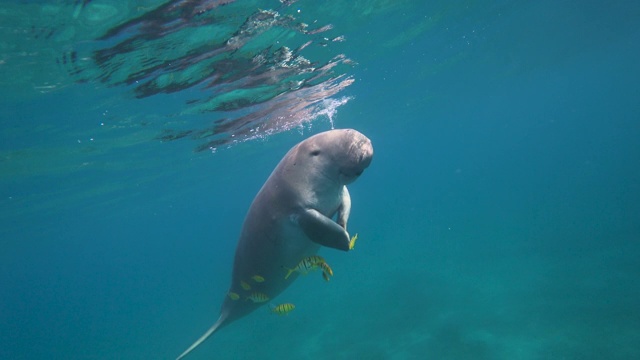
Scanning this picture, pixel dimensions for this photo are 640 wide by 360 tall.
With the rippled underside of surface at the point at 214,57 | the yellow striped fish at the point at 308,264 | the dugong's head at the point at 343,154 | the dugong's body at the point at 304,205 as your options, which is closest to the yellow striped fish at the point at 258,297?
the dugong's body at the point at 304,205

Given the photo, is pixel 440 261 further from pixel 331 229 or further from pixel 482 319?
pixel 331 229

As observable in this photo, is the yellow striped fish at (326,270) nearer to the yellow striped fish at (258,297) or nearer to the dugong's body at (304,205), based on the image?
the dugong's body at (304,205)

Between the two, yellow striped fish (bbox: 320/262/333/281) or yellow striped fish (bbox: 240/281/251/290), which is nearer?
yellow striped fish (bbox: 320/262/333/281)

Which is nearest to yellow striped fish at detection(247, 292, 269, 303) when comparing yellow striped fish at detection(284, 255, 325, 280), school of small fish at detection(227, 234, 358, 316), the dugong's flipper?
school of small fish at detection(227, 234, 358, 316)

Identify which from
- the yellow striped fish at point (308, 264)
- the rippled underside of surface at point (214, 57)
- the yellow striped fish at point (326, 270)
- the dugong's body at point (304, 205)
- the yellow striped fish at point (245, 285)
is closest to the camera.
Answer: the dugong's body at point (304, 205)

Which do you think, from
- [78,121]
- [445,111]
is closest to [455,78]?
[445,111]

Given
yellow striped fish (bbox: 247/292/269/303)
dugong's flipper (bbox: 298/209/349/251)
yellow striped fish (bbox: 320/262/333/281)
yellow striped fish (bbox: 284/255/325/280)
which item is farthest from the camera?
yellow striped fish (bbox: 247/292/269/303)

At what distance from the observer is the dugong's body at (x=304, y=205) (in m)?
3.58

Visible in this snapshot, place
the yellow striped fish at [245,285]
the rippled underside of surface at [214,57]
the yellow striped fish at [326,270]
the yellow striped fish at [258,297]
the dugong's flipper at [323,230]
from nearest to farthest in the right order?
the dugong's flipper at [323,230], the yellow striped fish at [326,270], the yellow striped fish at [245,285], the yellow striped fish at [258,297], the rippled underside of surface at [214,57]

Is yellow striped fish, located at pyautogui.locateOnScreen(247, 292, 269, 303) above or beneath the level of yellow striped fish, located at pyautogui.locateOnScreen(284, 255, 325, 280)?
beneath

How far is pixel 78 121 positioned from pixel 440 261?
19.2 m

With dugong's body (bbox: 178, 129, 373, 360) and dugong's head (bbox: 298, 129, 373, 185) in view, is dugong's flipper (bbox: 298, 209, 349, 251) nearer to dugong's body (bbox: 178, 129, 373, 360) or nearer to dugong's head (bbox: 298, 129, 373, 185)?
dugong's body (bbox: 178, 129, 373, 360)

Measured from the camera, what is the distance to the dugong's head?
3588 millimetres

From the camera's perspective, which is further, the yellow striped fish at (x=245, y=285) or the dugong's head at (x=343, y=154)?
the yellow striped fish at (x=245, y=285)
